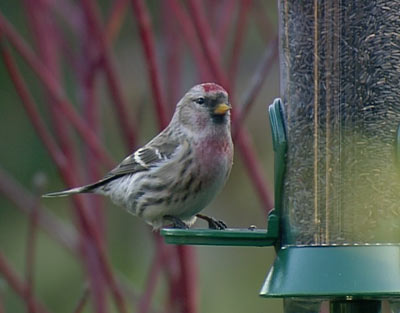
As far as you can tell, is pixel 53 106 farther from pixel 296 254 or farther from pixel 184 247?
pixel 296 254

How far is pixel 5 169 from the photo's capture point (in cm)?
942

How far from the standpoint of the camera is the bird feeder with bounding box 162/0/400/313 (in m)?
4.27

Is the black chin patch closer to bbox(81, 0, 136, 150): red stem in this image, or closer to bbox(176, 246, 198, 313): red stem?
bbox(81, 0, 136, 150): red stem

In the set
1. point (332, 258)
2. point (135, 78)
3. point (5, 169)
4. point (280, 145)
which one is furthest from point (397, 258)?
point (5, 169)

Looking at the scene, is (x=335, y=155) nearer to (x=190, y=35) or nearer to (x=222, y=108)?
(x=222, y=108)

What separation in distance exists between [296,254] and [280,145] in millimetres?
510

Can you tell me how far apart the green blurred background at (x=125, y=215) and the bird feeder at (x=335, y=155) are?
4.51 metres

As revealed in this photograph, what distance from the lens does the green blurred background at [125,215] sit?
30.3 feet

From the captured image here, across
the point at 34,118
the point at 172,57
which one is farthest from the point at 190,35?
the point at 34,118

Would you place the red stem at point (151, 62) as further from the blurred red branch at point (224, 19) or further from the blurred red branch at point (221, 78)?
the blurred red branch at point (224, 19)

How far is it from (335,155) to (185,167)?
1.11 meters

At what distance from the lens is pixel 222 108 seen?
17.4 ft

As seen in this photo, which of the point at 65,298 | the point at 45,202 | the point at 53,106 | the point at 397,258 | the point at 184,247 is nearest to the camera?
the point at 397,258

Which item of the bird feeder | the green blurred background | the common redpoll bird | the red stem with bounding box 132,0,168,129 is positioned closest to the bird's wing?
the common redpoll bird
